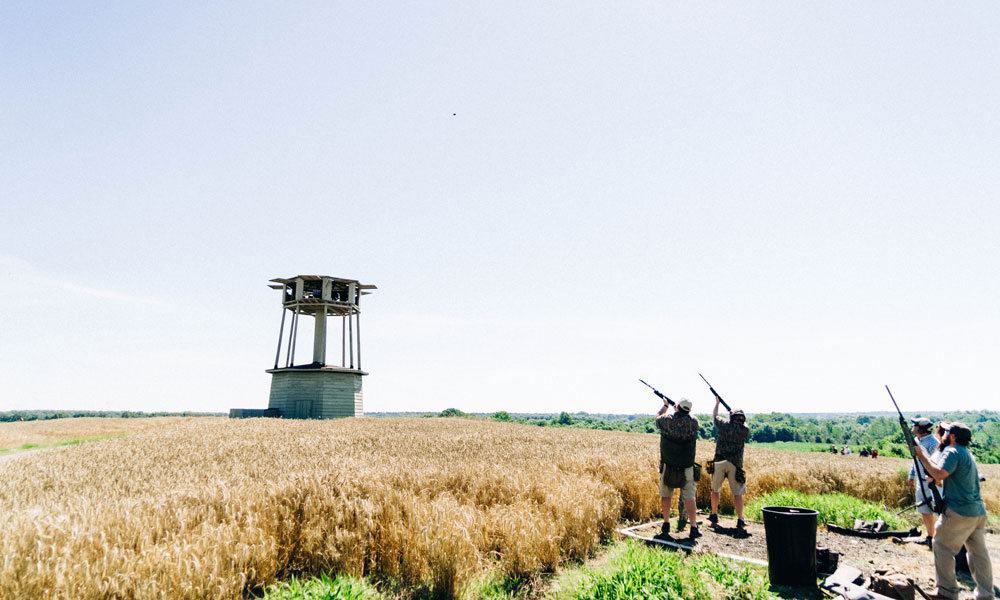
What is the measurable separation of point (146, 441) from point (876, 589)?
1952cm

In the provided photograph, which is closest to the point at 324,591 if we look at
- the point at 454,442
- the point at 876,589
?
the point at 876,589

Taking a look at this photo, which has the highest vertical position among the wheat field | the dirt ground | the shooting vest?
the shooting vest

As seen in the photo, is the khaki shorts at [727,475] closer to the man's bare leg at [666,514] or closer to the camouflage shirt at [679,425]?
the camouflage shirt at [679,425]

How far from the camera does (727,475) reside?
9.90 meters

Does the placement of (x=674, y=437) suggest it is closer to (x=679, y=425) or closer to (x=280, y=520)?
(x=679, y=425)

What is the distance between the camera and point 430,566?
6.09 metres

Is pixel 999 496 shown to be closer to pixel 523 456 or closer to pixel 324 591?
pixel 523 456

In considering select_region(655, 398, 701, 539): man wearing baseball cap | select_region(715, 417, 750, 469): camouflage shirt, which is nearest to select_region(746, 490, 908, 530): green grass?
select_region(715, 417, 750, 469): camouflage shirt

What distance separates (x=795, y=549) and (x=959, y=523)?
1.90 metres

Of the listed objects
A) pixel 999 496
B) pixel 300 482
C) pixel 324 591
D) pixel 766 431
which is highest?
pixel 300 482

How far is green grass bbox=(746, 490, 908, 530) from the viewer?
1014 centimetres

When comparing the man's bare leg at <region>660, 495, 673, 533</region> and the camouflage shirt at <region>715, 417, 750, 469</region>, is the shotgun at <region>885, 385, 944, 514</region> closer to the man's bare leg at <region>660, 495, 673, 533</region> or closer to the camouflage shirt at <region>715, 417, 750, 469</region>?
the camouflage shirt at <region>715, 417, 750, 469</region>

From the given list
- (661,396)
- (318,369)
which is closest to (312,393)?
(318,369)

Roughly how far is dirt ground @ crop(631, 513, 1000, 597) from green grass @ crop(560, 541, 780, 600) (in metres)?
1.74
